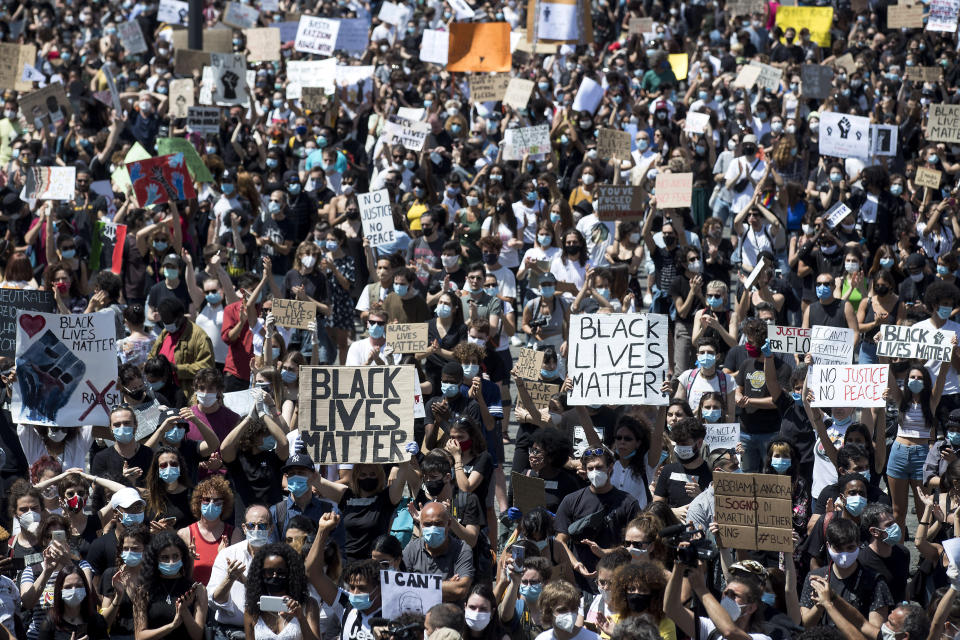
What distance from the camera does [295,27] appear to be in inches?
1038

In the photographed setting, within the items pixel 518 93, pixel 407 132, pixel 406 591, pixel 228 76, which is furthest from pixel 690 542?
pixel 228 76

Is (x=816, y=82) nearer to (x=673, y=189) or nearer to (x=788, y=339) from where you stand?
(x=673, y=189)

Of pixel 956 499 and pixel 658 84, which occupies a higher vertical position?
pixel 658 84

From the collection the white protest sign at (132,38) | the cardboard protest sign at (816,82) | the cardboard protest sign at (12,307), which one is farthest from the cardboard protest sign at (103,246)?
the white protest sign at (132,38)

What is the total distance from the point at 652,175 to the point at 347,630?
10270 millimetres

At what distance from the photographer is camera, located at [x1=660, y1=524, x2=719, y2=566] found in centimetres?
741

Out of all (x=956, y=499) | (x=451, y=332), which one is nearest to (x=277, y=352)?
(x=451, y=332)

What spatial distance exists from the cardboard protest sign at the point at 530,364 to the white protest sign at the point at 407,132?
7.16 m

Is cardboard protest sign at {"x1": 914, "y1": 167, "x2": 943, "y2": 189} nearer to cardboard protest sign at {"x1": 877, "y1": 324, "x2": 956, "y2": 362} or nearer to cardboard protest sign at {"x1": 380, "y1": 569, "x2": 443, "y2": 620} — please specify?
cardboard protest sign at {"x1": 877, "y1": 324, "x2": 956, "y2": 362}

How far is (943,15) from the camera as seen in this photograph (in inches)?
898

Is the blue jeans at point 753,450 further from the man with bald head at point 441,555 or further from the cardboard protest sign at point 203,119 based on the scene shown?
the cardboard protest sign at point 203,119

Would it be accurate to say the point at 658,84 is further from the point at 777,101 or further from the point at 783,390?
the point at 783,390

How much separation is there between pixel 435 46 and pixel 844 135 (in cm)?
760

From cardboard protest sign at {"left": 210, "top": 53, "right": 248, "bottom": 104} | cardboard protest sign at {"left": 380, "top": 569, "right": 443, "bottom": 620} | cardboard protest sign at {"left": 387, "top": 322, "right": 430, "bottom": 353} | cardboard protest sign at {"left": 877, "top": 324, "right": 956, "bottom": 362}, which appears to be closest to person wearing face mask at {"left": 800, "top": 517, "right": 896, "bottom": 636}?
cardboard protest sign at {"left": 380, "top": 569, "right": 443, "bottom": 620}
